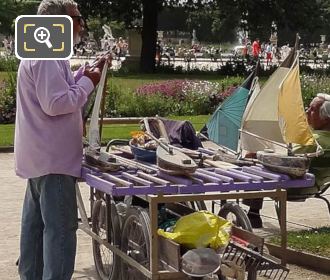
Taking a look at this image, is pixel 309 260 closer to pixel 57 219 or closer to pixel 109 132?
pixel 57 219

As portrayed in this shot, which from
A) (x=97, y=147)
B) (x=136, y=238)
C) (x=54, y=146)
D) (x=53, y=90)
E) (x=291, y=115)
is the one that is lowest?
(x=136, y=238)

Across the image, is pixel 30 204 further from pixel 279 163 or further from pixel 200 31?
pixel 200 31

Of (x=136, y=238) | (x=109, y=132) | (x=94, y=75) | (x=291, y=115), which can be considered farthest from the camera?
(x=109, y=132)

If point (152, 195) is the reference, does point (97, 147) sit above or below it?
above

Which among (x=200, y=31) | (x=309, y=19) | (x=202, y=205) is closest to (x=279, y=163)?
(x=202, y=205)

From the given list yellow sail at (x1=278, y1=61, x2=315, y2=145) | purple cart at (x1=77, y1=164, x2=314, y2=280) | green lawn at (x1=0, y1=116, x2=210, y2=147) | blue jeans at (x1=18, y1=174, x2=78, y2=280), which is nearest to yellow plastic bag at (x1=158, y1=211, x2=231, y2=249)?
purple cart at (x1=77, y1=164, x2=314, y2=280)

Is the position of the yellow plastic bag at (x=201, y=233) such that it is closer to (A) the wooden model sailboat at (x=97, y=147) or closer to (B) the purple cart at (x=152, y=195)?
(B) the purple cart at (x=152, y=195)

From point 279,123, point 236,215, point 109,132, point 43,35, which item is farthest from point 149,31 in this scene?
point 43,35

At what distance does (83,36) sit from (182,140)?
117 centimetres

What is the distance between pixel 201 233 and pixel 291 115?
1293 mm

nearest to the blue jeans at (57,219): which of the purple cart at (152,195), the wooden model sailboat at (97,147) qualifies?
the purple cart at (152,195)

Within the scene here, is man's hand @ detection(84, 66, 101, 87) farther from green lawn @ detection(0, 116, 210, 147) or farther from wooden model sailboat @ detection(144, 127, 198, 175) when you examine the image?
green lawn @ detection(0, 116, 210, 147)

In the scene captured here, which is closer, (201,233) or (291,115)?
(201,233)

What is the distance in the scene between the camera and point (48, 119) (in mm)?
4578
